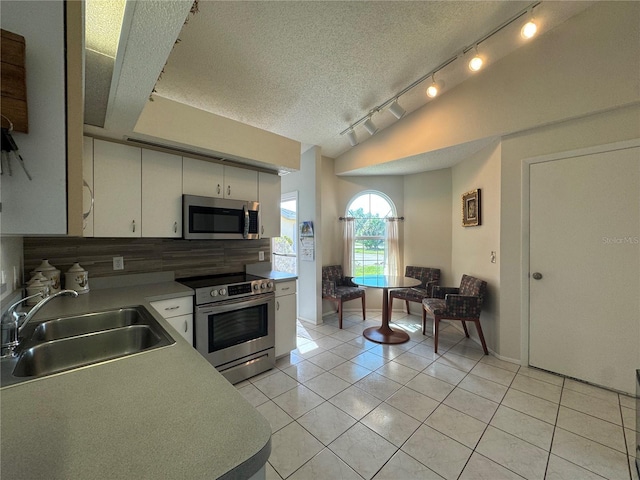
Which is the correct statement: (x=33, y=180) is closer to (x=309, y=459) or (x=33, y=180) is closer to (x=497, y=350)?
(x=309, y=459)

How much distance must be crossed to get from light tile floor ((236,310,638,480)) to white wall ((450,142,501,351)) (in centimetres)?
48

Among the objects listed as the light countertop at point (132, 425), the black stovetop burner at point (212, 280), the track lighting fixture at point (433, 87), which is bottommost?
the light countertop at point (132, 425)

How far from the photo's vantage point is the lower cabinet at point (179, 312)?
6.40 feet

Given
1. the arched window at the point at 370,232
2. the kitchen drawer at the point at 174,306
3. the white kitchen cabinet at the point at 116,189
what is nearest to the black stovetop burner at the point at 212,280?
the kitchen drawer at the point at 174,306

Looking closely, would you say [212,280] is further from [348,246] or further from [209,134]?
[348,246]

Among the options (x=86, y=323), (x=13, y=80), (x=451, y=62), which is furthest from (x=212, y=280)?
(x=451, y=62)

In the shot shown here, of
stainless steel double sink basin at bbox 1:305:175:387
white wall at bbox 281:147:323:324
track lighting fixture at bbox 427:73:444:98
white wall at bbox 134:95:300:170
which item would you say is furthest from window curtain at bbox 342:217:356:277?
stainless steel double sink basin at bbox 1:305:175:387

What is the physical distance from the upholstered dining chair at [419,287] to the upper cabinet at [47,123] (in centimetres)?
360

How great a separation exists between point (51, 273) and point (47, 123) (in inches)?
68.7

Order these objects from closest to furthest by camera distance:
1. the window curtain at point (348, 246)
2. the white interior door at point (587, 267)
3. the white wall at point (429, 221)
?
the white interior door at point (587, 267) → the white wall at point (429, 221) → the window curtain at point (348, 246)

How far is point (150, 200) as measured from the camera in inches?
85.0

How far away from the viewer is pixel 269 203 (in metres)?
2.97

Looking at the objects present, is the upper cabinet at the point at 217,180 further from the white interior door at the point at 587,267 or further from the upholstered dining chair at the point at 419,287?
the white interior door at the point at 587,267

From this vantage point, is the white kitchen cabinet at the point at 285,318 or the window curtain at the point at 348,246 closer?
the white kitchen cabinet at the point at 285,318
